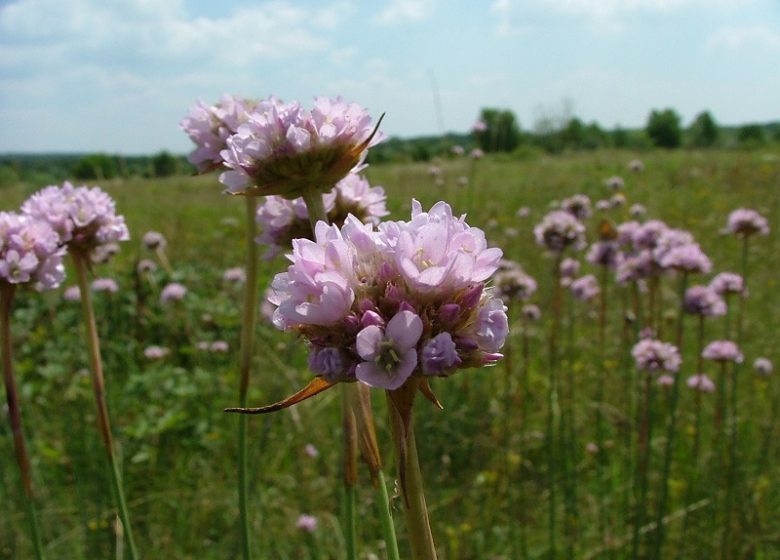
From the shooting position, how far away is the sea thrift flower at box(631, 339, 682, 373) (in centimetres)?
189

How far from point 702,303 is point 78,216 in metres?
1.86

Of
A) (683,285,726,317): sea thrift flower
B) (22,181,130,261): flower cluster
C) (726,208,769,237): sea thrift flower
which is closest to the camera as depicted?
(22,181,130,261): flower cluster

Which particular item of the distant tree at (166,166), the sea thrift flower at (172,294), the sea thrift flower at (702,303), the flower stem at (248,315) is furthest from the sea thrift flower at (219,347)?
the flower stem at (248,315)

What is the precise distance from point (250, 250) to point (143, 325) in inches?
123

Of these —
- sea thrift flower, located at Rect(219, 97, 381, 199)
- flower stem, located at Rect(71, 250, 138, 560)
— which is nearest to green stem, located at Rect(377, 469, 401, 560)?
sea thrift flower, located at Rect(219, 97, 381, 199)

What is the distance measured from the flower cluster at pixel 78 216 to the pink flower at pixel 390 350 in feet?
2.80

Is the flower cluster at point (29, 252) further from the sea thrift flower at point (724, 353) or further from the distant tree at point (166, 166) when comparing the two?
the distant tree at point (166, 166)

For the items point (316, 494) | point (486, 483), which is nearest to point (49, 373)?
point (316, 494)

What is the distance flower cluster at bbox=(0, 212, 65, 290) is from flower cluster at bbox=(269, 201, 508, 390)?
2.11 feet

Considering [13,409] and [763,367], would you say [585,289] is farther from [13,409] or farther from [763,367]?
[13,409]

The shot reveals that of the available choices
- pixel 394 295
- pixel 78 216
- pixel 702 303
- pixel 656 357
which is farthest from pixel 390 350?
pixel 702 303

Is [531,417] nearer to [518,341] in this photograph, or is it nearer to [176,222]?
[518,341]

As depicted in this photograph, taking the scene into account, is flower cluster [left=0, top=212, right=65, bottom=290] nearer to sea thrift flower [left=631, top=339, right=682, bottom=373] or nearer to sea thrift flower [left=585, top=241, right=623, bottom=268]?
sea thrift flower [left=631, top=339, right=682, bottom=373]

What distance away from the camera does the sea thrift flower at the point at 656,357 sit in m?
1.89
